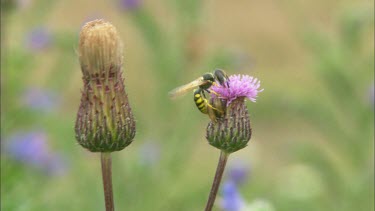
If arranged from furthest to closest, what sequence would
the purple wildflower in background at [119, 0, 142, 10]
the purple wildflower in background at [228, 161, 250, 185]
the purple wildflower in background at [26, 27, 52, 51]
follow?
1. the purple wildflower in background at [119, 0, 142, 10]
2. the purple wildflower in background at [26, 27, 52, 51]
3. the purple wildflower in background at [228, 161, 250, 185]

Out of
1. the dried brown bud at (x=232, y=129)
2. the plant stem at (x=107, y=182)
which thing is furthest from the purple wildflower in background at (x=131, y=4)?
the plant stem at (x=107, y=182)

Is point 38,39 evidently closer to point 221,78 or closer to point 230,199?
point 230,199

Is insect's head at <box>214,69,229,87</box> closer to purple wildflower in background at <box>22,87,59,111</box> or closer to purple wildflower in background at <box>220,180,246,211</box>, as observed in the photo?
purple wildflower in background at <box>220,180,246,211</box>

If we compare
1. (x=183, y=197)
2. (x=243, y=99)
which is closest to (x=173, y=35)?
(x=183, y=197)

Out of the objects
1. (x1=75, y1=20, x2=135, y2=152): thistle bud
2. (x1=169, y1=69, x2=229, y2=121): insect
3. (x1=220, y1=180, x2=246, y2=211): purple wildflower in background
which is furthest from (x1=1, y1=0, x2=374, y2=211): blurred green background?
(x1=75, y1=20, x2=135, y2=152): thistle bud

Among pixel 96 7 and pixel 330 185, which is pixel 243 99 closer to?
pixel 330 185

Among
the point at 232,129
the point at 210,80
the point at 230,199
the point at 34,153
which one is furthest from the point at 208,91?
the point at 34,153
